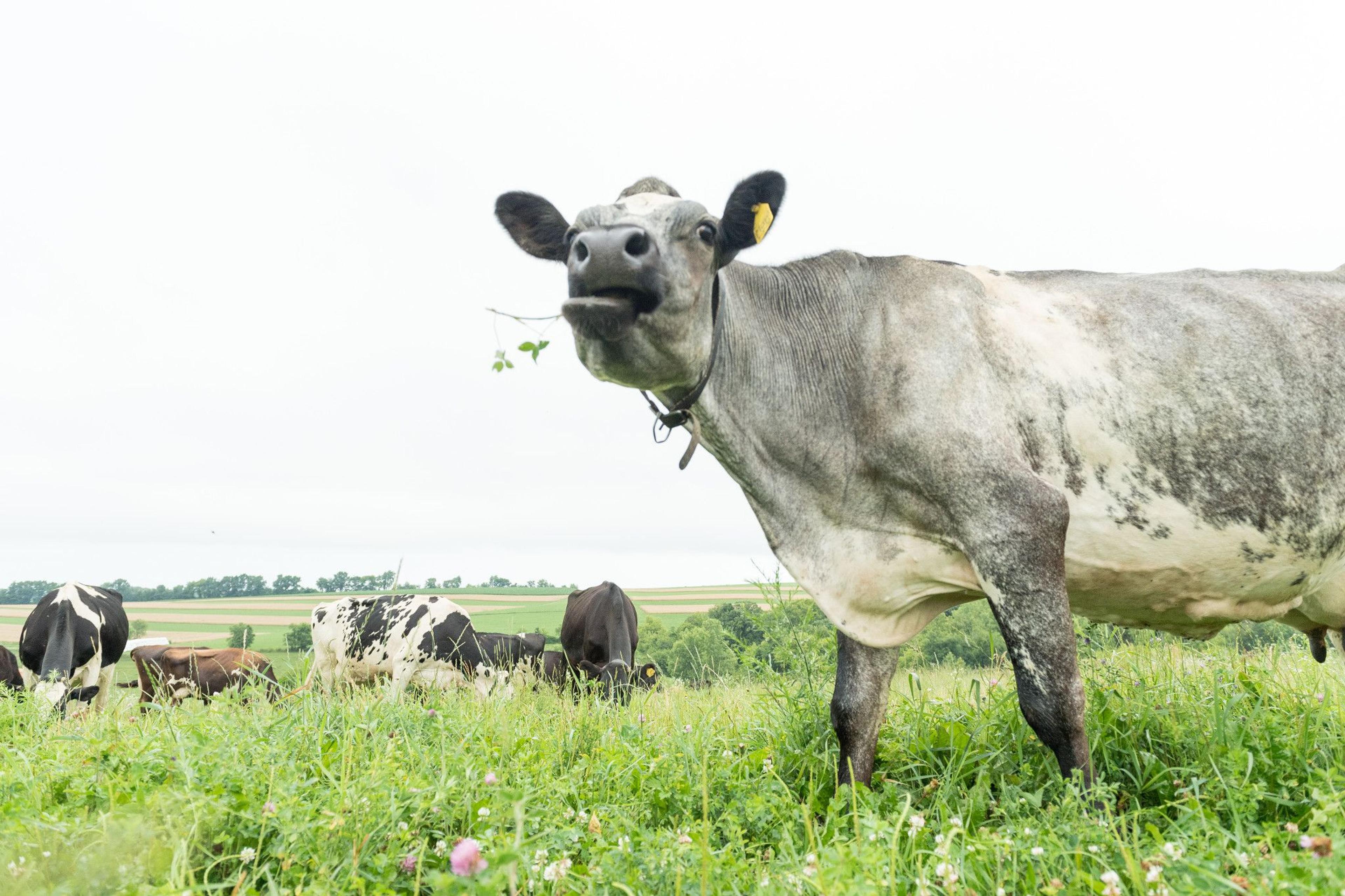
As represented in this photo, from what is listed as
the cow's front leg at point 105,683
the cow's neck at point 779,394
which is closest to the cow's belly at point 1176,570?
the cow's neck at point 779,394

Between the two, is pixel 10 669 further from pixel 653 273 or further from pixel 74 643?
pixel 653 273

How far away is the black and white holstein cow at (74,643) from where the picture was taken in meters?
13.7

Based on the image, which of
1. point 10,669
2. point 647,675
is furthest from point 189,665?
point 647,675

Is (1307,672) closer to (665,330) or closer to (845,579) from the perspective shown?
(845,579)

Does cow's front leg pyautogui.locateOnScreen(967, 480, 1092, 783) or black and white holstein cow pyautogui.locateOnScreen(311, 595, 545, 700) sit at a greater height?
cow's front leg pyautogui.locateOnScreen(967, 480, 1092, 783)

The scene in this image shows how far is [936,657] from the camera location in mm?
8016

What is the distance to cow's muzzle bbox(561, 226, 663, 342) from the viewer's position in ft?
11.9

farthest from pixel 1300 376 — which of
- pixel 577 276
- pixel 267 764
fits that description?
pixel 267 764

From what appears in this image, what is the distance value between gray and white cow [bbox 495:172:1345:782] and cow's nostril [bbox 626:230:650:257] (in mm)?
193

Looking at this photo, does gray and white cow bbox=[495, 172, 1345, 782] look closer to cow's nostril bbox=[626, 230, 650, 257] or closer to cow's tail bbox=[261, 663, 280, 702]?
cow's nostril bbox=[626, 230, 650, 257]

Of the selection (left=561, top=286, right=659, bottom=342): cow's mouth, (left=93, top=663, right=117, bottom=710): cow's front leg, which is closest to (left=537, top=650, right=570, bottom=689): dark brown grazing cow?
(left=93, top=663, right=117, bottom=710): cow's front leg

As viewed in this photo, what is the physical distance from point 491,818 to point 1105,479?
312cm

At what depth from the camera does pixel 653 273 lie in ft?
12.2

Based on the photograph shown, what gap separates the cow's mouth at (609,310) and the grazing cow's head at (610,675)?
577cm
